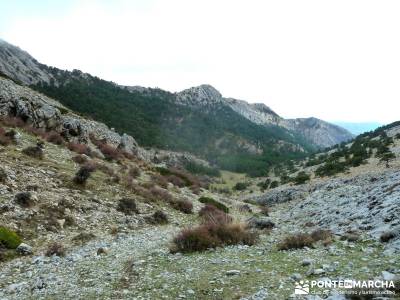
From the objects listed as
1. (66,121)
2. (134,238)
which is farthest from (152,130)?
(134,238)

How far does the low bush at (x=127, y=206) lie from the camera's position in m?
25.9

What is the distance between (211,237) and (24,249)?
821cm

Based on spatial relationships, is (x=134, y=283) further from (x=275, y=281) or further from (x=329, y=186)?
(x=329, y=186)

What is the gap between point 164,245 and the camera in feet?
58.5

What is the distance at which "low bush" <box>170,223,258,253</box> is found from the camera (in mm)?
15836

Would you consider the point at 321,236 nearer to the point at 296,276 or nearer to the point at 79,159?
the point at 296,276

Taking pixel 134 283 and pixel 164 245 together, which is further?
pixel 164 245

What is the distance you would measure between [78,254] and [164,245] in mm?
3947

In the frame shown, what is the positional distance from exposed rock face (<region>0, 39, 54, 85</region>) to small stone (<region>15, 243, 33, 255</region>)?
141m

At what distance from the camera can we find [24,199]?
2058 centimetres

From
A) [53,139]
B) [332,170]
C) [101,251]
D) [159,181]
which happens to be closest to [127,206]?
[101,251]

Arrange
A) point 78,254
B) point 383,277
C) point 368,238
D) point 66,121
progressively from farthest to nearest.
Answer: point 66,121
point 78,254
point 368,238
point 383,277

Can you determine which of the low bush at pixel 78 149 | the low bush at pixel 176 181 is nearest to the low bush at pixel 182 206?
the low bush at pixel 176 181

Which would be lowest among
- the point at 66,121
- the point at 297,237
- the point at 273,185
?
the point at 273,185
